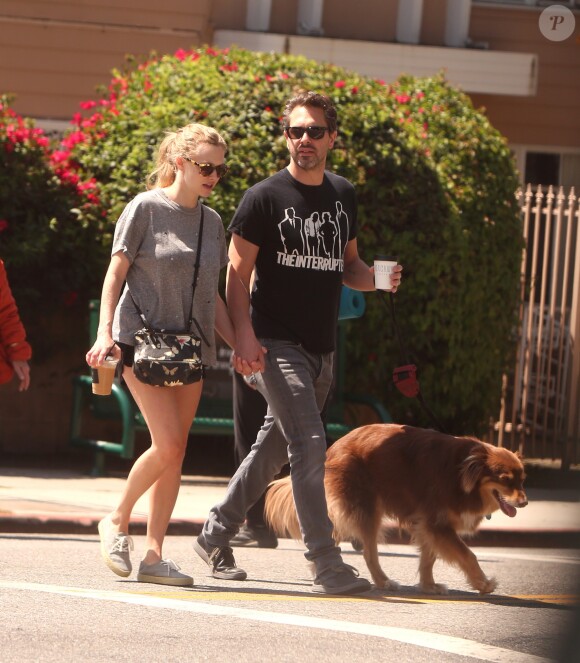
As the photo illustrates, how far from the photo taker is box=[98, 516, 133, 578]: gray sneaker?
625 cm

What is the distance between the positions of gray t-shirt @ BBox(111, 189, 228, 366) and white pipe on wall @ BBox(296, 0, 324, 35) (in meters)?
9.89

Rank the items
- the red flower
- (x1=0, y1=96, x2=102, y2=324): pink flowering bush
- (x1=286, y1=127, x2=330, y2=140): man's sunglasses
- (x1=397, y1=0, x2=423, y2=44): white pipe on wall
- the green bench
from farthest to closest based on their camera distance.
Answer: (x1=397, y1=0, x2=423, y2=44): white pipe on wall → the red flower → (x1=0, y1=96, x2=102, y2=324): pink flowering bush → the green bench → (x1=286, y1=127, x2=330, y2=140): man's sunglasses

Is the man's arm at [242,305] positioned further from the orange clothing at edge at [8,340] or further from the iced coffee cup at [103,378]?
the orange clothing at edge at [8,340]

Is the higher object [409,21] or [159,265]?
[409,21]

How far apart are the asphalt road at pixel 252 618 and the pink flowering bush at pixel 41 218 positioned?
412 centimetres

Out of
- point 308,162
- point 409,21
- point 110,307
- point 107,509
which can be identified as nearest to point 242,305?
point 110,307

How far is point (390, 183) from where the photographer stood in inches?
431

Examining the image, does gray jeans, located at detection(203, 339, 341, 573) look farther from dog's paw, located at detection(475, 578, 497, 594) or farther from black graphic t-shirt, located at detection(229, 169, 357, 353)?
dog's paw, located at detection(475, 578, 497, 594)

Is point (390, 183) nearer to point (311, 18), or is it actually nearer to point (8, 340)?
point (8, 340)

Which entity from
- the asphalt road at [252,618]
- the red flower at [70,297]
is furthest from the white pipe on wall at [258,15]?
the asphalt road at [252,618]

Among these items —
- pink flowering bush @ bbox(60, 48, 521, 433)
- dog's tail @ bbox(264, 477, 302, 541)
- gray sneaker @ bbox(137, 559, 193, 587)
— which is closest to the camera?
gray sneaker @ bbox(137, 559, 193, 587)

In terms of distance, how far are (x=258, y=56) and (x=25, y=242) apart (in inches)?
97.5

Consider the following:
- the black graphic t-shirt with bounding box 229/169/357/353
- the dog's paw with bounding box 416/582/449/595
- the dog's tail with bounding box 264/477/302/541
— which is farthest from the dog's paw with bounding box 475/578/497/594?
the black graphic t-shirt with bounding box 229/169/357/353

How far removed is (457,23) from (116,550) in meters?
11.2
